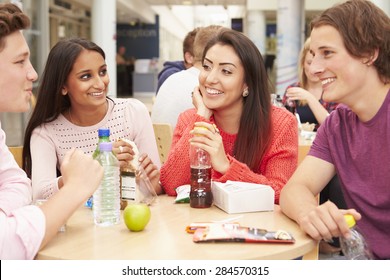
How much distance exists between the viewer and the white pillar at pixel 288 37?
1075cm

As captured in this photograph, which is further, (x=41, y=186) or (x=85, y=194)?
(x=41, y=186)

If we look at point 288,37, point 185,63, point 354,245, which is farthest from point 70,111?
point 288,37

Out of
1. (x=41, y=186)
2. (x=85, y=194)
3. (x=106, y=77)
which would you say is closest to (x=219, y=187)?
(x=85, y=194)

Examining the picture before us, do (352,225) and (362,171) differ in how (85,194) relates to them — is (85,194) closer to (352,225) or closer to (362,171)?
(352,225)

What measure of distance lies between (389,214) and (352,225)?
0.95 ft

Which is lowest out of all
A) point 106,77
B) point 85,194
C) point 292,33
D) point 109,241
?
point 109,241

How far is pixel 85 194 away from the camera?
4.07 ft

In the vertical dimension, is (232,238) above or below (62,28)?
below

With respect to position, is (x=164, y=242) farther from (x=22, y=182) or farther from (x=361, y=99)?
(x=361, y=99)

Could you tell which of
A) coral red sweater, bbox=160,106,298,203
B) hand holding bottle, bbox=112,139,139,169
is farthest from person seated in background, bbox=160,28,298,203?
hand holding bottle, bbox=112,139,139,169

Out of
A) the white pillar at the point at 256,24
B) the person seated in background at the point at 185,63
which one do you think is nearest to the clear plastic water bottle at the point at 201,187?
the person seated in background at the point at 185,63

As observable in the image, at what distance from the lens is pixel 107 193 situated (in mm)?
1445
